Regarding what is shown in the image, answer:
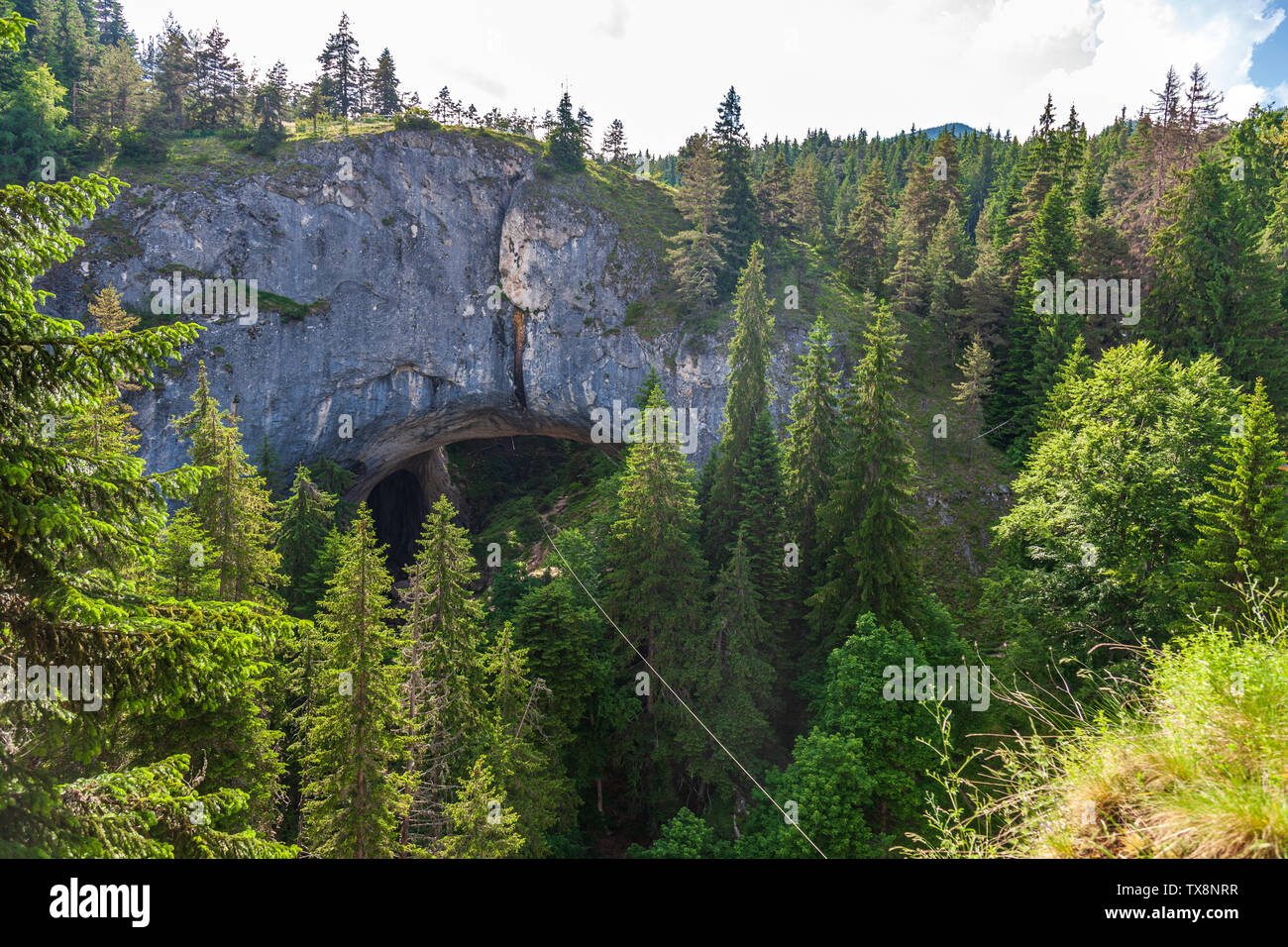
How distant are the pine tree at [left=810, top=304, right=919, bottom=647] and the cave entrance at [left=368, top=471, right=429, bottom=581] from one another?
35.5m

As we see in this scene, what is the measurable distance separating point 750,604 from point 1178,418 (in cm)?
1292

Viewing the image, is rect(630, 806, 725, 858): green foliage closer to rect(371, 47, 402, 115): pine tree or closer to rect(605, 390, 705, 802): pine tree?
rect(605, 390, 705, 802): pine tree

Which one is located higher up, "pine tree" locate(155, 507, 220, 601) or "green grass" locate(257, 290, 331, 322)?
"green grass" locate(257, 290, 331, 322)

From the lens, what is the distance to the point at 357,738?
39.6 feet

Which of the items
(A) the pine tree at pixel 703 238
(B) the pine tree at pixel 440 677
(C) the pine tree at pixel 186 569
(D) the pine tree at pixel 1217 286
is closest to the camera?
(C) the pine tree at pixel 186 569

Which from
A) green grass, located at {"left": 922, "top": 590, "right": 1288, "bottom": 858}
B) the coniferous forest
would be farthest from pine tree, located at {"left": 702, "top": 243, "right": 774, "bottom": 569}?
green grass, located at {"left": 922, "top": 590, "right": 1288, "bottom": 858}

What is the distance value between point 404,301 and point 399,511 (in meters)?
17.6

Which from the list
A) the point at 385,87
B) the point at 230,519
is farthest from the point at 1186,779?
the point at 385,87

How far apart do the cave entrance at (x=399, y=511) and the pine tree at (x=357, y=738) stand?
36587 millimetres

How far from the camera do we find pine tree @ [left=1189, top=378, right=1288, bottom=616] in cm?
1250

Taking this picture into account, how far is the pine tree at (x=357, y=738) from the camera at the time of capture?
11.8m

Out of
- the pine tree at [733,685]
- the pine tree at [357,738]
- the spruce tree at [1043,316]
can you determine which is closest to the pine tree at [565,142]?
the spruce tree at [1043,316]

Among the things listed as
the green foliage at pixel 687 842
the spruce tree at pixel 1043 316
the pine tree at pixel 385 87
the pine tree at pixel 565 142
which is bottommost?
the green foliage at pixel 687 842

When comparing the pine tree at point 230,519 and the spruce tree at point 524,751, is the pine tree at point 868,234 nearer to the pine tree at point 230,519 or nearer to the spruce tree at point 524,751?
the spruce tree at point 524,751
